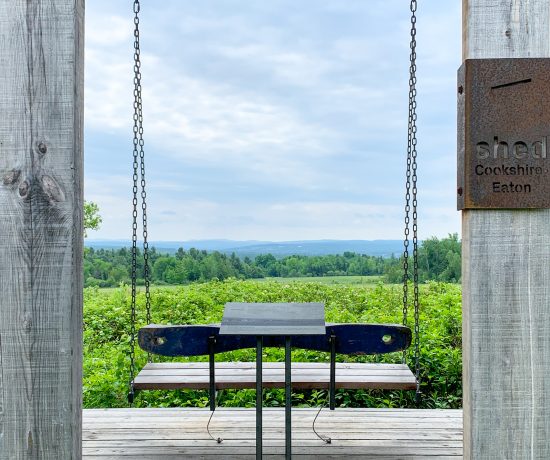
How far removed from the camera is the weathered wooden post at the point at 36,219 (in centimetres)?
194

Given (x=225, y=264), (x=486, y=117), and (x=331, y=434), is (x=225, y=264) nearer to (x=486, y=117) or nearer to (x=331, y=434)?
(x=331, y=434)

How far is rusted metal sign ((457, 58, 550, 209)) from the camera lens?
6.41 ft

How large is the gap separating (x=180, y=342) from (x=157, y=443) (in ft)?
1.93

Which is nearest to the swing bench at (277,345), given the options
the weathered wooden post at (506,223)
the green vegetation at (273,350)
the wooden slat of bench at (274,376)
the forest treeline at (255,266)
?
the wooden slat of bench at (274,376)

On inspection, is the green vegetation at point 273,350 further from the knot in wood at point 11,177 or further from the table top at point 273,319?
the knot in wood at point 11,177

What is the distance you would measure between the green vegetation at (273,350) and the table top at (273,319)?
2.19 meters

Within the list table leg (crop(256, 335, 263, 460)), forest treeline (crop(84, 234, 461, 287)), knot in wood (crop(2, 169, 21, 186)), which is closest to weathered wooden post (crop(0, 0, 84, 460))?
knot in wood (crop(2, 169, 21, 186))

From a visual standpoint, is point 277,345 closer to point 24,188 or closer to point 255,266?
point 24,188

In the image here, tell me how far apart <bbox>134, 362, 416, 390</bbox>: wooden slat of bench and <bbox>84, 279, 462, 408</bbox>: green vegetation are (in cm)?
150

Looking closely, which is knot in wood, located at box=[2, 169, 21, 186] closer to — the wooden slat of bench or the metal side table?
the metal side table

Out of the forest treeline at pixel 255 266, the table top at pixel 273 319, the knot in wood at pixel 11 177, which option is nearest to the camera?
the knot in wood at pixel 11 177

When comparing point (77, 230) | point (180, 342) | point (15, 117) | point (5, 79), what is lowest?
point (180, 342)

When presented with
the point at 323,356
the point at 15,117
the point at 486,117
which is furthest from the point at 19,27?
the point at 323,356

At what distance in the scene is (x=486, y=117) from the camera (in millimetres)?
1955
